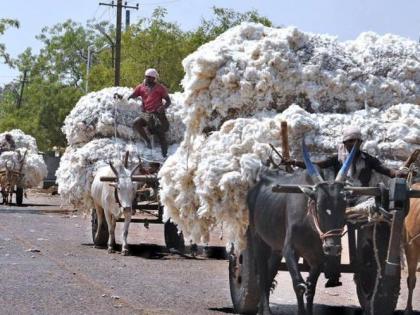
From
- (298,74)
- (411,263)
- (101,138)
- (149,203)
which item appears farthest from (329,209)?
(101,138)

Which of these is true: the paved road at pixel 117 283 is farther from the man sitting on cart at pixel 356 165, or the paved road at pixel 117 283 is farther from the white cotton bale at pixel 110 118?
the white cotton bale at pixel 110 118

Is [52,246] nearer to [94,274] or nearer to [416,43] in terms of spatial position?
[94,274]

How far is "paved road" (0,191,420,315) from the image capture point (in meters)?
12.4

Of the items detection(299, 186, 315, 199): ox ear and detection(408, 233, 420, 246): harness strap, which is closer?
detection(299, 186, 315, 199): ox ear

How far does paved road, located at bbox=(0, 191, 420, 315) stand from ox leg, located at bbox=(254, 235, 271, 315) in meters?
1.03

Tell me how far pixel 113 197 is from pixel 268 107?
8.99 meters

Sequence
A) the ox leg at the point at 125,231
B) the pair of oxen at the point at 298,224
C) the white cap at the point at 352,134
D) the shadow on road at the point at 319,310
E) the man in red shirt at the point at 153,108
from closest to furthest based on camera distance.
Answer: the pair of oxen at the point at 298,224 → the white cap at the point at 352,134 → the shadow on road at the point at 319,310 → the ox leg at the point at 125,231 → the man in red shirt at the point at 153,108

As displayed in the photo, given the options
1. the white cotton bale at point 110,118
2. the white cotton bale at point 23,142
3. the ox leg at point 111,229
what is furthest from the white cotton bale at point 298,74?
the white cotton bale at point 23,142

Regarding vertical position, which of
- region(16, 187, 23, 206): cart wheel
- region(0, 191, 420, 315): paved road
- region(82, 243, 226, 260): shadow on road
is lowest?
region(0, 191, 420, 315): paved road

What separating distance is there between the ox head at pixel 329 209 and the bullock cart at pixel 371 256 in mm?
131

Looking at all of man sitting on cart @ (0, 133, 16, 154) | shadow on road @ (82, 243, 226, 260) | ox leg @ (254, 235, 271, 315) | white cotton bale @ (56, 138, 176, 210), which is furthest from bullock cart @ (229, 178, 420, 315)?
man sitting on cart @ (0, 133, 16, 154)

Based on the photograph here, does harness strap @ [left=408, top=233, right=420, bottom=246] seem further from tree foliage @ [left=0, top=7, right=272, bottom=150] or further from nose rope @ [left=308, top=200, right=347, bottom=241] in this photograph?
tree foliage @ [left=0, top=7, right=272, bottom=150]

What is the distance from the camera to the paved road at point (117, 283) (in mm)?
12359

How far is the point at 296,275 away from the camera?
997 centimetres
